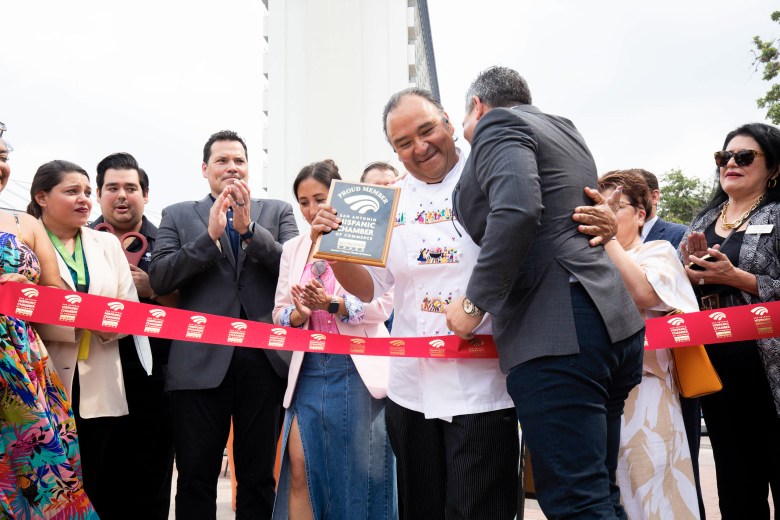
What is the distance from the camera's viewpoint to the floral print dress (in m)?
3.20

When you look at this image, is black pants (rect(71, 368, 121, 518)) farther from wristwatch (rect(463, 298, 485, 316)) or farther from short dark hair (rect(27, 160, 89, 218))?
wristwatch (rect(463, 298, 485, 316))

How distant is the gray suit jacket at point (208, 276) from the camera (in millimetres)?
3766

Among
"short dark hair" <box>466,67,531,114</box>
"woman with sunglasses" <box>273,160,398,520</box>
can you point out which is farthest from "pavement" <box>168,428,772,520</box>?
"short dark hair" <box>466,67,531,114</box>

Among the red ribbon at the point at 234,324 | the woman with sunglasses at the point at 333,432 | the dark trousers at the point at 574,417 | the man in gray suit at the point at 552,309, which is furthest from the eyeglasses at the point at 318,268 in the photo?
the dark trousers at the point at 574,417

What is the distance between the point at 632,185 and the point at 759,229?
0.72 metres

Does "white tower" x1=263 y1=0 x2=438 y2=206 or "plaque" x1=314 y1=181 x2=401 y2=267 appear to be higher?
"white tower" x1=263 y1=0 x2=438 y2=206

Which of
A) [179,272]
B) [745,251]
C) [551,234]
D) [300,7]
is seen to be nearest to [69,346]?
[179,272]

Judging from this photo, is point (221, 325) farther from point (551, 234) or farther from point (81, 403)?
point (551, 234)

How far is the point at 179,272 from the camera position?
12.6 ft

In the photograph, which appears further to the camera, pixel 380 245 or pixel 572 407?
pixel 380 245

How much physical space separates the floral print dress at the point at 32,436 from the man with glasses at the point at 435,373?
62.8 inches

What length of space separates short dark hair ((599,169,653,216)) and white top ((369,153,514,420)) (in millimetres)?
1259

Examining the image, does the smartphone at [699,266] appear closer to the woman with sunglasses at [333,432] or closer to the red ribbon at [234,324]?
the red ribbon at [234,324]

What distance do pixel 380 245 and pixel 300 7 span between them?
103ft
